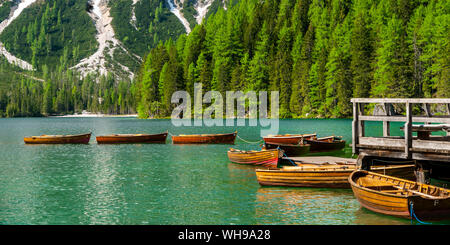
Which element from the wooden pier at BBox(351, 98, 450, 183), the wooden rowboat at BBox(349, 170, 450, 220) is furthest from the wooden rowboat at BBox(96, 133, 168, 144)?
the wooden rowboat at BBox(349, 170, 450, 220)

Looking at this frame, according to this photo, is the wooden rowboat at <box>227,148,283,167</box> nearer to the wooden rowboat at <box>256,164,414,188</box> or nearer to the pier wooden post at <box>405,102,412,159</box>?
the wooden rowboat at <box>256,164,414,188</box>

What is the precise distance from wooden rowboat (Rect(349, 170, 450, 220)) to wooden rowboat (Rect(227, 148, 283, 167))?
1150 centimetres

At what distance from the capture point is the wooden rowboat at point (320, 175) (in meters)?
23.2

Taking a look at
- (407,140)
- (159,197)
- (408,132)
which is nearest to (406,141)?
(407,140)

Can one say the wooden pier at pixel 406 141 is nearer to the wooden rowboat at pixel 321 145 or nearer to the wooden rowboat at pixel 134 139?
the wooden rowboat at pixel 321 145

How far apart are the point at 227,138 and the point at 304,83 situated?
219 feet

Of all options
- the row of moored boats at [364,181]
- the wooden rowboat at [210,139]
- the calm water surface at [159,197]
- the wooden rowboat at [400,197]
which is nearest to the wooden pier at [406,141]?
the row of moored boats at [364,181]

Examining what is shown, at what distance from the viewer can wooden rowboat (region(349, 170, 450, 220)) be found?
1664 centimetres

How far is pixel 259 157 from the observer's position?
3284 centimetres

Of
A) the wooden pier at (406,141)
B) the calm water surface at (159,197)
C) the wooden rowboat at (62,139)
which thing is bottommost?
the calm water surface at (159,197)

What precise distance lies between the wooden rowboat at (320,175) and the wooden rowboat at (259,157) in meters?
7.03

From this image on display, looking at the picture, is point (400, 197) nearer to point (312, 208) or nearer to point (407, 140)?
point (407, 140)

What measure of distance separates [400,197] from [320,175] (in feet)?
22.2
